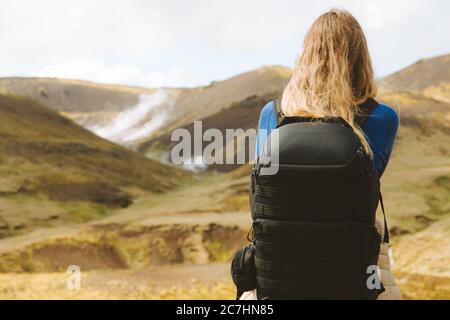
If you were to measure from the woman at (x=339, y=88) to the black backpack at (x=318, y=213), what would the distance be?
3.8 inches

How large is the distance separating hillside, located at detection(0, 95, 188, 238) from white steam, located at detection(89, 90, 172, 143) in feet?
149

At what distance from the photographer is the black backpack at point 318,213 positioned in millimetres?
2543

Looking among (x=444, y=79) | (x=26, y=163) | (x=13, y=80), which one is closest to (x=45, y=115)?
(x=26, y=163)

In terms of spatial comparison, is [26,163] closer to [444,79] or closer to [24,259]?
A: [24,259]

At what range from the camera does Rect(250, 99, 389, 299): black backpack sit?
254cm

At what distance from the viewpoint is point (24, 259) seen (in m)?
20.2

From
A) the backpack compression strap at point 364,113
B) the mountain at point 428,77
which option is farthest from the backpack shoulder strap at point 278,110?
the mountain at point 428,77

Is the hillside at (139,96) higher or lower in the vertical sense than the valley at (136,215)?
higher

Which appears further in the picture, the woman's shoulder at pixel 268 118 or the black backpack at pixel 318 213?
the woman's shoulder at pixel 268 118

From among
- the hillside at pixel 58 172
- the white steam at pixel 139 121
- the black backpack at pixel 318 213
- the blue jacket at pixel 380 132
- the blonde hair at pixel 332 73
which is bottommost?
the black backpack at pixel 318 213

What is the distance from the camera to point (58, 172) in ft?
117

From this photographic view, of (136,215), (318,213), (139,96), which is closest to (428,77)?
(139,96)

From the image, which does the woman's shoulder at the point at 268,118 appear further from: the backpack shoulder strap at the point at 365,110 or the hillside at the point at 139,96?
the hillside at the point at 139,96
